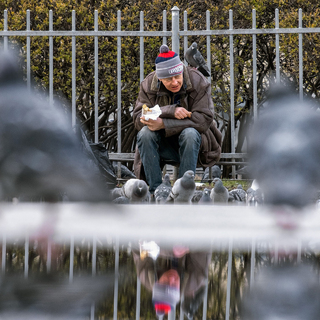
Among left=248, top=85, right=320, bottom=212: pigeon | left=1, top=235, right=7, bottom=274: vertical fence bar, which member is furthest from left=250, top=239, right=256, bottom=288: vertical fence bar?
left=1, top=235, right=7, bottom=274: vertical fence bar

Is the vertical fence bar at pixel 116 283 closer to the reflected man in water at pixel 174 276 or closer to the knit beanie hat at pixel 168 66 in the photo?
the reflected man in water at pixel 174 276

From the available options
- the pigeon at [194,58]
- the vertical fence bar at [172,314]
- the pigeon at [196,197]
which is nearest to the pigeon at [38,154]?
the vertical fence bar at [172,314]

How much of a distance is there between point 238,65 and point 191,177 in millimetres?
4658

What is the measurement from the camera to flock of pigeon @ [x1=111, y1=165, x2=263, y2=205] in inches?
175

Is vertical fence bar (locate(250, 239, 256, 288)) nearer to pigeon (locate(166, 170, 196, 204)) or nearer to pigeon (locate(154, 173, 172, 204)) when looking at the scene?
pigeon (locate(166, 170, 196, 204))

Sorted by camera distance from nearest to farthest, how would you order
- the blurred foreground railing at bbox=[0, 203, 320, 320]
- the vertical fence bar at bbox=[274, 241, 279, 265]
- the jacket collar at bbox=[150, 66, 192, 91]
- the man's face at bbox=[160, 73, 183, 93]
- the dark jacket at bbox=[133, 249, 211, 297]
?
1. the dark jacket at bbox=[133, 249, 211, 297]
2. the vertical fence bar at bbox=[274, 241, 279, 265]
3. the blurred foreground railing at bbox=[0, 203, 320, 320]
4. the man's face at bbox=[160, 73, 183, 93]
5. the jacket collar at bbox=[150, 66, 192, 91]

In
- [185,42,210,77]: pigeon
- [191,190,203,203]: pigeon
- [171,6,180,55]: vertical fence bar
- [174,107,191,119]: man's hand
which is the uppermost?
[171,6,180,55]: vertical fence bar

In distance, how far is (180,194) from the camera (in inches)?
178

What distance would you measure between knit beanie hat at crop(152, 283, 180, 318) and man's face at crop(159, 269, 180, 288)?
0.02 metres

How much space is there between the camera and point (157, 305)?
0.92 m

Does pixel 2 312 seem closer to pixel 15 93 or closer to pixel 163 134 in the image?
pixel 15 93

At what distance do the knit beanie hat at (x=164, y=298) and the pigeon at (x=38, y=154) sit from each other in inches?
28.3

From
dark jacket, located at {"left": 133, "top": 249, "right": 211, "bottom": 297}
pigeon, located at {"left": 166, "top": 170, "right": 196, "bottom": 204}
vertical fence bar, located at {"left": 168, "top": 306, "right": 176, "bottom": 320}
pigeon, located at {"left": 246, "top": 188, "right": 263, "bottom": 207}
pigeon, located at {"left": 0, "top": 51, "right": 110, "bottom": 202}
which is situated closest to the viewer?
vertical fence bar, located at {"left": 168, "top": 306, "right": 176, "bottom": 320}

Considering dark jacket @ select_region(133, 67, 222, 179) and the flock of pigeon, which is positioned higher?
dark jacket @ select_region(133, 67, 222, 179)
